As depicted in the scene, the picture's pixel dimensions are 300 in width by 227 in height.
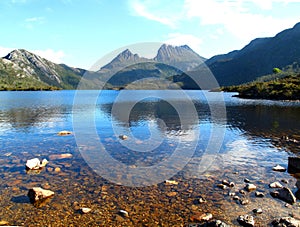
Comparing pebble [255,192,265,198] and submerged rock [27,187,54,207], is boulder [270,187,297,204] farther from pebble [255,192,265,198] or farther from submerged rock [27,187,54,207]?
submerged rock [27,187,54,207]

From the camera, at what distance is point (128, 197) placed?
19688mm

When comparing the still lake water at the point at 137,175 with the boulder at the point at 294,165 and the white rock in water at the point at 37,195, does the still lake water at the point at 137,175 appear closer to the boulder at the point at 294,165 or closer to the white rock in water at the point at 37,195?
the white rock in water at the point at 37,195

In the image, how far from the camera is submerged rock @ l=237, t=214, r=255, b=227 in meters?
15.5

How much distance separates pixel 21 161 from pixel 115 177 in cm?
1283

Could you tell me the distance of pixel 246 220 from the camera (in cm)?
1568

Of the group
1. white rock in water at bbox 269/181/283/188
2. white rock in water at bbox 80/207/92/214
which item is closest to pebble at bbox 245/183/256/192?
white rock in water at bbox 269/181/283/188

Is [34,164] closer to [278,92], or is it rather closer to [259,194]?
[259,194]

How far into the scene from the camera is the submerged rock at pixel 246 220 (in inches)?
609

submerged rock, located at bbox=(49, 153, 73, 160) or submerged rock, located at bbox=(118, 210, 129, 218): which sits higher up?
submerged rock, located at bbox=(49, 153, 73, 160)

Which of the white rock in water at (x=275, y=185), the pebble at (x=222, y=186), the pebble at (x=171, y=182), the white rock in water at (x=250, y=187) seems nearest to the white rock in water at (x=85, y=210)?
the pebble at (x=171, y=182)

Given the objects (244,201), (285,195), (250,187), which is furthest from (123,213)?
(285,195)

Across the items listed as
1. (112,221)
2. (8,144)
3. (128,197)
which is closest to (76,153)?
(8,144)

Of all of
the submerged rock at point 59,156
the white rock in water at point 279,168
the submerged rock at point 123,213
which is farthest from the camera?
the submerged rock at point 59,156

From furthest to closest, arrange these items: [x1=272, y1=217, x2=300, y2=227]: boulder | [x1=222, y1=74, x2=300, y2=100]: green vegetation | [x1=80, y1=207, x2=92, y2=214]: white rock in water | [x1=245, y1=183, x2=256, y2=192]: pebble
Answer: [x1=222, y1=74, x2=300, y2=100]: green vegetation
[x1=245, y1=183, x2=256, y2=192]: pebble
[x1=80, y1=207, x2=92, y2=214]: white rock in water
[x1=272, y1=217, x2=300, y2=227]: boulder
